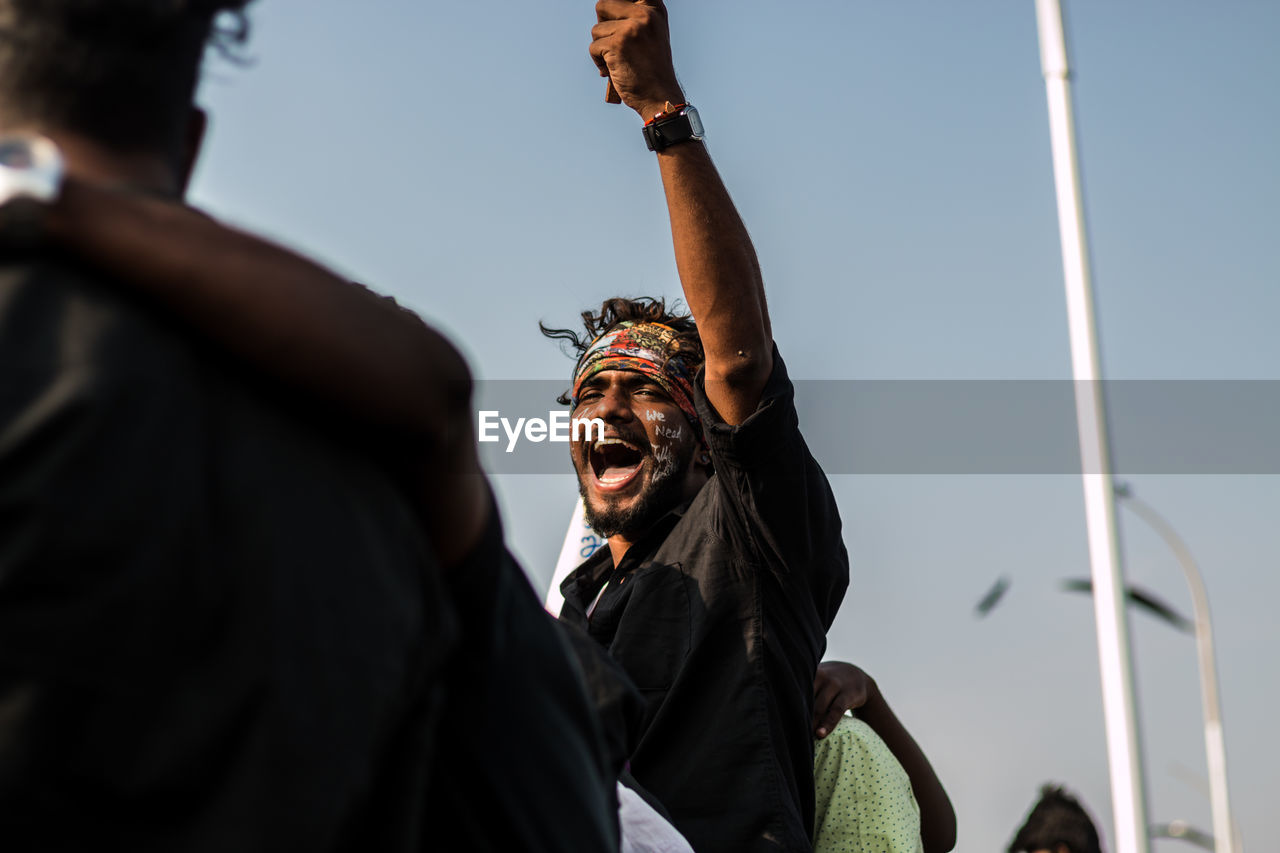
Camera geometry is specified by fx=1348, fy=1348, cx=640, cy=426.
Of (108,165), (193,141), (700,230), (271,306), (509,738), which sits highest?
(700,230)

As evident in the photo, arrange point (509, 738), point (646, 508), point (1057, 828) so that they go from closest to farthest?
point (509, 738) < point (646, 508) < point (1057, 828)

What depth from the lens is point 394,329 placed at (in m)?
1.35

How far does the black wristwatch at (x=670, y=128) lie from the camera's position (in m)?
3.37

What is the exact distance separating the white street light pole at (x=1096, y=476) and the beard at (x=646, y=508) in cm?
283

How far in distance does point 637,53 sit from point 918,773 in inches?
96.3

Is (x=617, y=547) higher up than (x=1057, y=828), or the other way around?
(x=617, y=547)

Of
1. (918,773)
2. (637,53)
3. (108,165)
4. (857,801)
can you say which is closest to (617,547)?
(857,801)

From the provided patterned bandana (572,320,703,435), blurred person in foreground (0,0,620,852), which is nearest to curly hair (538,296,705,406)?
patterned bandana (572,320,703,435)

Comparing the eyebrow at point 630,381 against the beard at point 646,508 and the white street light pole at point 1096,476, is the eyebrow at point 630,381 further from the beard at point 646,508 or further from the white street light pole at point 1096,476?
the white street light pole at point 1096,476

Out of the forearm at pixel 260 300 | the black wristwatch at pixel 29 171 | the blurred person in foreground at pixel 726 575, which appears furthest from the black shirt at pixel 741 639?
the black wristwatch at pixel 29 171

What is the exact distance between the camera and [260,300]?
4.20ft

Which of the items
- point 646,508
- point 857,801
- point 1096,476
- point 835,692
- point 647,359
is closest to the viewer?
point 857,801

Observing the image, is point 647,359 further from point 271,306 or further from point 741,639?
point 271,306

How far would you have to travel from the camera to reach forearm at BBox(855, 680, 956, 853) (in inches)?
170
